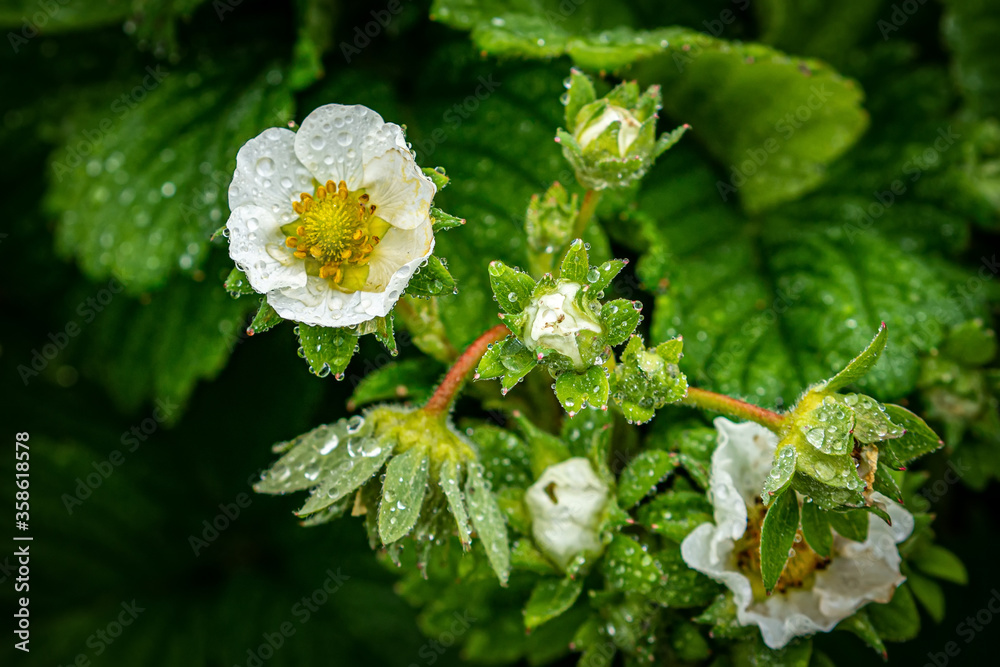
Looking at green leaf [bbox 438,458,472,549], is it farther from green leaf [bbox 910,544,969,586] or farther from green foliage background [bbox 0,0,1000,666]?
green leaf [bbox 910,544,969,586]

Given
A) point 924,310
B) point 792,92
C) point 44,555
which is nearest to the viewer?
point 924,310

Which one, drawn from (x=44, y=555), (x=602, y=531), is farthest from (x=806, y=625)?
(x=44, y=555)

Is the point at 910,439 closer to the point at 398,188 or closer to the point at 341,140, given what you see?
the point at 398,188

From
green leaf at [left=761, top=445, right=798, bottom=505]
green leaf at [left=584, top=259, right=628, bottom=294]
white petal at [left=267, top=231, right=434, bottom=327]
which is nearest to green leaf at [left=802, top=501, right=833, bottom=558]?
green leaf at [left=761, top=445, right=798, bottom=505]

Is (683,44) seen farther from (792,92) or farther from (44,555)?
(44,555)

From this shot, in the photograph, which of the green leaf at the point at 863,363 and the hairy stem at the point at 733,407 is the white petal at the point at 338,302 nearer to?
the hairy stem at the point at 733,407
